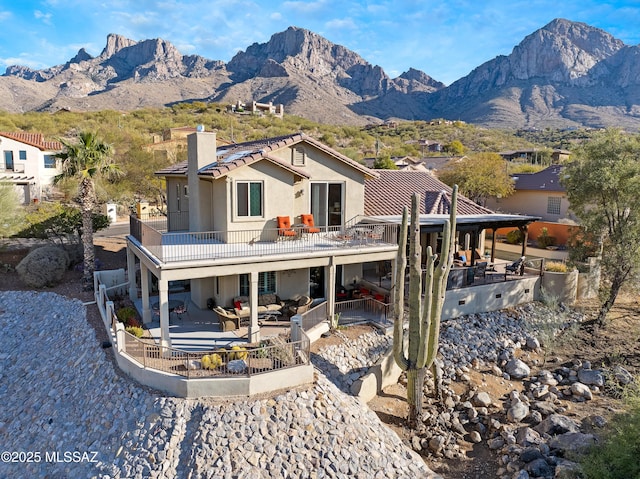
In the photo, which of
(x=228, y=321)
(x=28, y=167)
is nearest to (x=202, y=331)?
(x=228, y=321)

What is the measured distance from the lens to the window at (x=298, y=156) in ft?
63.6

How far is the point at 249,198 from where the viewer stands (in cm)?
1789

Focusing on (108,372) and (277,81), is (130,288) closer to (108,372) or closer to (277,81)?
(108,372)

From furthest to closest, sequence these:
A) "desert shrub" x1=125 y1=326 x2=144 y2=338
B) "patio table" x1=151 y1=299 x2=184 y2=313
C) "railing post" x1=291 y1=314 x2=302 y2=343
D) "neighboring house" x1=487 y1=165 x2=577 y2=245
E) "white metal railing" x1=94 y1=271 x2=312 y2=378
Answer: "neighboring house" x1=487 y1=165 x2=577 y2=245 → "patio table" x1=151 y1=299 x2=184 y2=313 → "desert shrub" x1=125 y1=326 x2=144 y2=338 → "railing post" x1=291 y1=314 x2=302 y2=343 → "white metal railing" x1=94 y1=271 x2=312 y2=378

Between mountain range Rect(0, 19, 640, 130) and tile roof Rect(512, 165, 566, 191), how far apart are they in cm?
7396

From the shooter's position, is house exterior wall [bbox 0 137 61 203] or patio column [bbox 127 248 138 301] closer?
patio column [bbox 127 248 138 301]

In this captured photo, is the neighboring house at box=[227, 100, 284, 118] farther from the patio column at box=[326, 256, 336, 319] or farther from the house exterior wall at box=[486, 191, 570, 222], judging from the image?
the patio column at box=[326, 256, 336, 319]

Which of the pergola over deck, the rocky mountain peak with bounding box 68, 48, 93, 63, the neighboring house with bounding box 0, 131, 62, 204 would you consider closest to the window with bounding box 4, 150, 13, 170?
the neighboring house with bounding box 0, 131, 62, 204

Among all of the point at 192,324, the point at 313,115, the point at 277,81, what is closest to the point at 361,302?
the point at 192,324

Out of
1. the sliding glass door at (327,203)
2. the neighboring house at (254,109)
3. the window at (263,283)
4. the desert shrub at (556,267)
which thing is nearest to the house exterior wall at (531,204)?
the desert shrub at (556,267)

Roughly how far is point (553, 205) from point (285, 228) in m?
28.2

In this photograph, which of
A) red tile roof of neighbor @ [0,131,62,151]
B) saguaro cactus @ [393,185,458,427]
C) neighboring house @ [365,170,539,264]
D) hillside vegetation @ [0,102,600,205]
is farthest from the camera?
red tile roof of neighbor @ [0,131,62,151]

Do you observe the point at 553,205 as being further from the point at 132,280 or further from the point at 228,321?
the point at 132,280

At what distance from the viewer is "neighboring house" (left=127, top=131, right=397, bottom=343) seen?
52.2 feet
